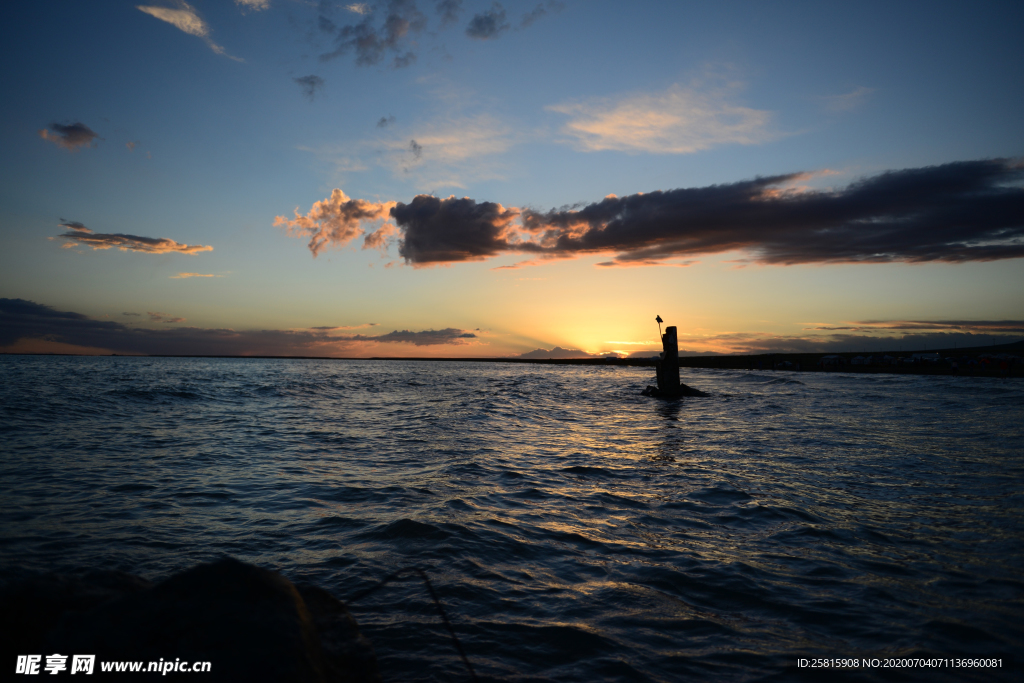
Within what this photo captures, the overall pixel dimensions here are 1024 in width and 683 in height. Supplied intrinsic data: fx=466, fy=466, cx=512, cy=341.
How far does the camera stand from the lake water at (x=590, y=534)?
4.39m

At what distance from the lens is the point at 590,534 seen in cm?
727

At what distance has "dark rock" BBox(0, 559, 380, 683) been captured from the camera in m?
2.91

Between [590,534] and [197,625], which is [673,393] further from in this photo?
[197,625]

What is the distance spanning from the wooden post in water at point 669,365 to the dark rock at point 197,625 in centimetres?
3172

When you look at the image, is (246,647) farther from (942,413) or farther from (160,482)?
(942,413)

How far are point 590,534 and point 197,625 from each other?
5448 mm

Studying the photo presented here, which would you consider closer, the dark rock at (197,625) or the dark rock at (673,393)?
the dark rock at (197,625)

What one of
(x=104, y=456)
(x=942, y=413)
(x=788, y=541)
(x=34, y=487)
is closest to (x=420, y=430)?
(x=104, y=456)

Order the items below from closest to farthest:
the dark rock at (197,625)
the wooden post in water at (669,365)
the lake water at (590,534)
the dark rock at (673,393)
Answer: the dark rock at (197,625) → the lake water at (590,534) → the wooden post in water at (669,365) → the dark rock at (673,393)

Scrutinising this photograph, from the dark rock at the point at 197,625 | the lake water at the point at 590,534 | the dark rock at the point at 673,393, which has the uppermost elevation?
the dark rock at the point at 197,625

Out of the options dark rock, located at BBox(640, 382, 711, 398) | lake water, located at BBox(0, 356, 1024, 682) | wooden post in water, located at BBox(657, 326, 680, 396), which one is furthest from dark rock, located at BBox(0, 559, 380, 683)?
dark rock, located at BBox(640, 382, 711, 398)

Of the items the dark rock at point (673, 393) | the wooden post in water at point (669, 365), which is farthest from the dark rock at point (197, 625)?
the dark rock at point (673, 393)

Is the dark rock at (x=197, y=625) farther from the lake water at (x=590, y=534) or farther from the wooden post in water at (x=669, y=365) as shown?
the wooden post in water at (x=669, y=365)

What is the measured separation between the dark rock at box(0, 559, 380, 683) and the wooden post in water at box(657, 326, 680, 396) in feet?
104
